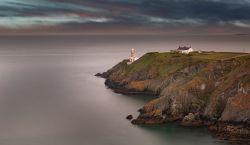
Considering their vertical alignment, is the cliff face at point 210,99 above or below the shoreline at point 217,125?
above

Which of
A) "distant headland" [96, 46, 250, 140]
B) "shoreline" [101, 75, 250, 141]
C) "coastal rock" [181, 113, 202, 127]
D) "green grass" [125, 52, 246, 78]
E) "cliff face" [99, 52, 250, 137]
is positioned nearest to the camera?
"shoreline" [101, 75, 250, 141]

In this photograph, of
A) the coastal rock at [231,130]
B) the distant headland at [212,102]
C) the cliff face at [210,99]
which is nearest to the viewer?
the coastal rock at [231,130]

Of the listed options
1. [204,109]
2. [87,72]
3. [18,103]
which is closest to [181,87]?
[204,109]

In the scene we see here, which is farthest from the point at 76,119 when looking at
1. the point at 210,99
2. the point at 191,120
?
the point at 210,99

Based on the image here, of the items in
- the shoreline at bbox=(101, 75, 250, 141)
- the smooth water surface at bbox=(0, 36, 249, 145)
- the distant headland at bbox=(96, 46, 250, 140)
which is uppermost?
the distant headland at bbox=(96, 46, 250, 140)

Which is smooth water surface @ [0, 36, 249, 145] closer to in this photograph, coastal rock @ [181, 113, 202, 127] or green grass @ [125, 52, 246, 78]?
coastal rock @ [181, 113, 202, 127]

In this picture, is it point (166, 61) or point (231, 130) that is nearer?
point (231, 130)

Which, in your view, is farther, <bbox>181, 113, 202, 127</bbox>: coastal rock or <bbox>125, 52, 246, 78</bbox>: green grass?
<bbox>125, 52, 246, 78</bbox>: green grass

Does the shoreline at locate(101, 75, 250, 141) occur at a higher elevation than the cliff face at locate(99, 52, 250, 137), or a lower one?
lower

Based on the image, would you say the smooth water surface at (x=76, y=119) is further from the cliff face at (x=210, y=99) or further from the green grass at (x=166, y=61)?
the green grass at (x=166, y=61)

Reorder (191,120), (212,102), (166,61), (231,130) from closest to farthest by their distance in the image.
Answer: (231,130), (191,120), (212,102), (166,61)

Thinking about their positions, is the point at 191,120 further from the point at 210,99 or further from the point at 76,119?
the point at 76,119

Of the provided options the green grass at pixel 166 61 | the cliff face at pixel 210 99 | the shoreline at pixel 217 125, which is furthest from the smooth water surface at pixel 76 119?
the green grass at pixel 166 61

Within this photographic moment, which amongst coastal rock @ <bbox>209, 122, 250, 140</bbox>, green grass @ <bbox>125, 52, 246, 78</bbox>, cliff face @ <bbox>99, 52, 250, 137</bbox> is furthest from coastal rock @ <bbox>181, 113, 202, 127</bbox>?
Result: green grass @ <bbox>125, 52, 246, 78</bbox>
